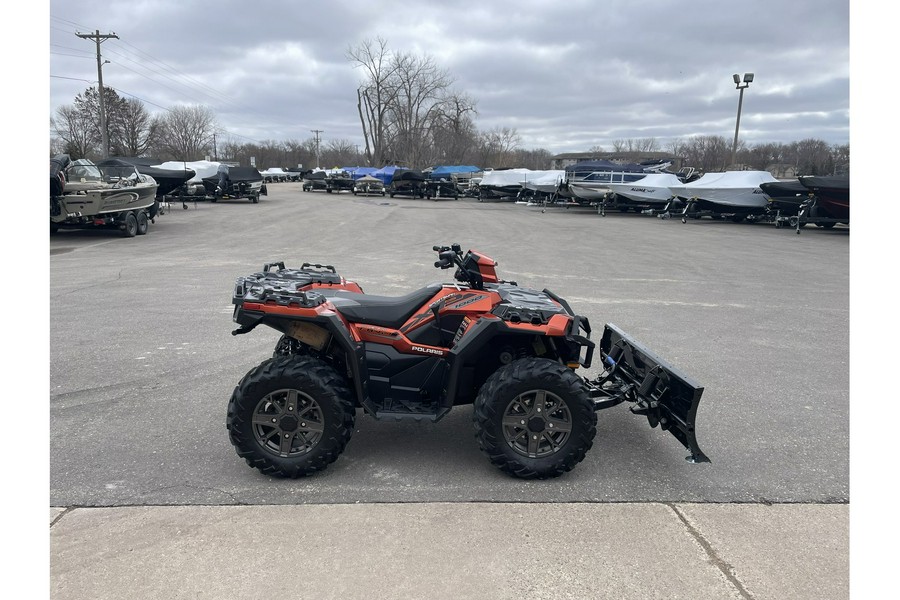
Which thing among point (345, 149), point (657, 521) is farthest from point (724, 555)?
point (345, 149)

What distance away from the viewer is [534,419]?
359 cm

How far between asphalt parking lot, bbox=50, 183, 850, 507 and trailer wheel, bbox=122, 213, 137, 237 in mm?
2337

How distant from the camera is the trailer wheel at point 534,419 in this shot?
3.53 metres

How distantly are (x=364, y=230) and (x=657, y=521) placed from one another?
53.2 feet

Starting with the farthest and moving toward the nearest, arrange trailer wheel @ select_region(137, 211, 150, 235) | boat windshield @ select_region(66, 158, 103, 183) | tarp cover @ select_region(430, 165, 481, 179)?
tarp cover @ select_region(430, 165, 481, 179), trailer wheel @ select_region(137, 211, 150, 235), boat windshield @ select_region(66, 158, 103, 183)

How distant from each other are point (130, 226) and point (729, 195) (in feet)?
71.1

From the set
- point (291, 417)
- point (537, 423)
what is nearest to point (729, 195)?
point (537, 423)

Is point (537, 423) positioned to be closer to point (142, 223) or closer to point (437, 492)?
point (437, 492)

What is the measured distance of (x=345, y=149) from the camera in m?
113

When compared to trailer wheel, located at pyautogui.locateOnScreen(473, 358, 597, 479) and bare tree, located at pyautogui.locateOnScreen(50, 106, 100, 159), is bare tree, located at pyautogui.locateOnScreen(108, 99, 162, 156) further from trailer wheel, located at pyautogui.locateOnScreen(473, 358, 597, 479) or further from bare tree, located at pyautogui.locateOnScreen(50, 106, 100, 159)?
trailer wheel, located at pyautogui.locateOnScreen(473, 358, 597, 479)

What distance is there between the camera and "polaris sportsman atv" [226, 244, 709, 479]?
354 centimetres

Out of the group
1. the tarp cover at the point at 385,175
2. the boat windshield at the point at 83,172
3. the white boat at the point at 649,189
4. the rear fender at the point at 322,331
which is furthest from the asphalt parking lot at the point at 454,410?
the tarp cover at the point at 385,175

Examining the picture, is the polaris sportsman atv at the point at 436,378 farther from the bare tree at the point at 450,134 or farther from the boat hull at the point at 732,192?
the bare tree at the point at 450,134

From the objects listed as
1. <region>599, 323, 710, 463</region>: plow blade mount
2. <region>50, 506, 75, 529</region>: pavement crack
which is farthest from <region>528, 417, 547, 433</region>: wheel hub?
<region>50, 506, 75, 529</region>: pavement crack
